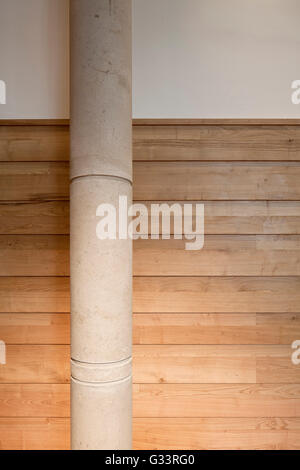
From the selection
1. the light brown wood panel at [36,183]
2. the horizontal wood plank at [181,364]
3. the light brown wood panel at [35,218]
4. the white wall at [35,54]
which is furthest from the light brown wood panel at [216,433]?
the white wall at [35,54]

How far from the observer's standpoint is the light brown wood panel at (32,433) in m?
1.36

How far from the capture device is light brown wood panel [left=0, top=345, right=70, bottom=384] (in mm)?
1354

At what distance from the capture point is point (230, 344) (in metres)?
1.37

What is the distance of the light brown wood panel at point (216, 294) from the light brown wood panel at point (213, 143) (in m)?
0.58

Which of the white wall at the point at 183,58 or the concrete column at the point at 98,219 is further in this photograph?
the white wall at the point at 183,58

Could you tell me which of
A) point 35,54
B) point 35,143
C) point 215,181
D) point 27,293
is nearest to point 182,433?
point 27,293

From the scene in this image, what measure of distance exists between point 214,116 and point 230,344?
1.07 m

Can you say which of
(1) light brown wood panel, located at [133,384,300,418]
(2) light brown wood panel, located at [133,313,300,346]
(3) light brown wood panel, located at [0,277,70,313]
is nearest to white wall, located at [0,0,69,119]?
(3) light brown wood panel, located at [0,277,70,313]

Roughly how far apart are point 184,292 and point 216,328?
227 millimetres

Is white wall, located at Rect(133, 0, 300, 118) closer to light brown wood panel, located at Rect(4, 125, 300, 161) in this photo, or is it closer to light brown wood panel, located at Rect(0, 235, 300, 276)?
light brown wood panel, located at Rect(4, 125, 300, 161)

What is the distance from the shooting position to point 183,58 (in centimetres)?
136

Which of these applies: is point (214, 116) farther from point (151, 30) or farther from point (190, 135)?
point (151, 30)

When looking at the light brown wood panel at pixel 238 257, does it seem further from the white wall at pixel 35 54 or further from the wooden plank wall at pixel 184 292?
the white wall at pixel 35 54

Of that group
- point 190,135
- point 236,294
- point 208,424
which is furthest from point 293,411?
point 190,135
